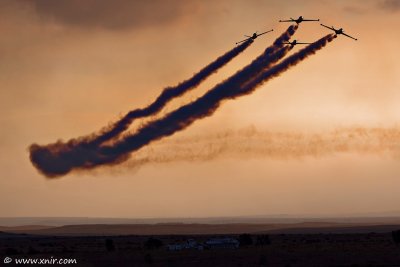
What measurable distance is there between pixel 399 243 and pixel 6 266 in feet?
197

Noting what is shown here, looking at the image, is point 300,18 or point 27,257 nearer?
point 27,257

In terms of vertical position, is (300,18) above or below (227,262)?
above

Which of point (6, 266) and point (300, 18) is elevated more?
point (300, 18)

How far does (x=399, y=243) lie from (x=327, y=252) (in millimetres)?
21625

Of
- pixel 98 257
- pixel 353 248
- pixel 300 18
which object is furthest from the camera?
pixel 300 18

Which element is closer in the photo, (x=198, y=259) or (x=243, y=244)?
(x=198, y=259)

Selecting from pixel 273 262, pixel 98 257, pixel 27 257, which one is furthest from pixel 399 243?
pixel 27 257

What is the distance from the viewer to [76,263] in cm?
9138

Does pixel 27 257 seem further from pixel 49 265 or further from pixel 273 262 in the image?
pixel 273 262

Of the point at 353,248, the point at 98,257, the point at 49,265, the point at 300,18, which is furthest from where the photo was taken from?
the point at 300,18

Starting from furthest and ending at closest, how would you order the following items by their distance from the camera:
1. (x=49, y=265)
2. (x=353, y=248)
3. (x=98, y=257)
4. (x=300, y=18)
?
(x=300, y=18), (x=353, y=248), (x=98, y=257), (x=49, y=265)

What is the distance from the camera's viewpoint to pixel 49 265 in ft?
291

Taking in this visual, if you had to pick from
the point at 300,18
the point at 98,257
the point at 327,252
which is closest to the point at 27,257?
the point at 98,257

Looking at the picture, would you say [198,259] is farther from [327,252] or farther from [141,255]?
[327,252]
